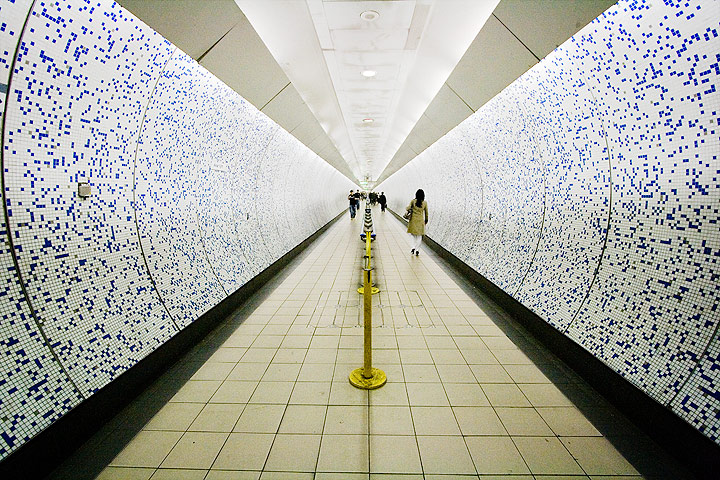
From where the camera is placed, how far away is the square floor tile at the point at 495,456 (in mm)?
2008

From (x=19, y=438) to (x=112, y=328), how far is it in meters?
0.86

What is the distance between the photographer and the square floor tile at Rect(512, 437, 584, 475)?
6.59 ft

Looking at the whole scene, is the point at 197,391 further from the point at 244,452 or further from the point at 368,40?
the point at 368,40

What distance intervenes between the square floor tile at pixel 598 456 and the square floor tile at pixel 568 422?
0.05m

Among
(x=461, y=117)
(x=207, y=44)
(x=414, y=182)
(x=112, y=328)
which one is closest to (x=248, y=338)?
(x=112, y=328)

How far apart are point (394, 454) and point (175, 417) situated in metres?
1.69

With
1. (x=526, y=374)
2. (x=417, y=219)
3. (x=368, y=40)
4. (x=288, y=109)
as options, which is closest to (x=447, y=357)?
(x=526, y=374)

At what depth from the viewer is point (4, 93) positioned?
1.81m

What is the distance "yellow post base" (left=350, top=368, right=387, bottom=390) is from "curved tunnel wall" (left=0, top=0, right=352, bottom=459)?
186cm

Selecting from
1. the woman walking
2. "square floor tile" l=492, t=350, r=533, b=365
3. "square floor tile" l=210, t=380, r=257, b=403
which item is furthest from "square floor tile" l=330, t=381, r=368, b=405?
the woman walking

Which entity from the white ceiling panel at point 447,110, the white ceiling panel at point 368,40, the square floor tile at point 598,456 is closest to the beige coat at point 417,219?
the white ceiling panel at point 447,110

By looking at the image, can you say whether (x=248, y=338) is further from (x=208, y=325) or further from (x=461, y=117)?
(x=461, y=117)

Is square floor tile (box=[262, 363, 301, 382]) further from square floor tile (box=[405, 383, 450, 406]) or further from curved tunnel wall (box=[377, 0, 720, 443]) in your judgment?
curved tunnel wall (box=[377, 0, 720, 443])

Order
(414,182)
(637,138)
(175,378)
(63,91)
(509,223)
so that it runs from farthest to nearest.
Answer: (414,182) < (509,223) < (175,378) < (637,138) < (63,91)
